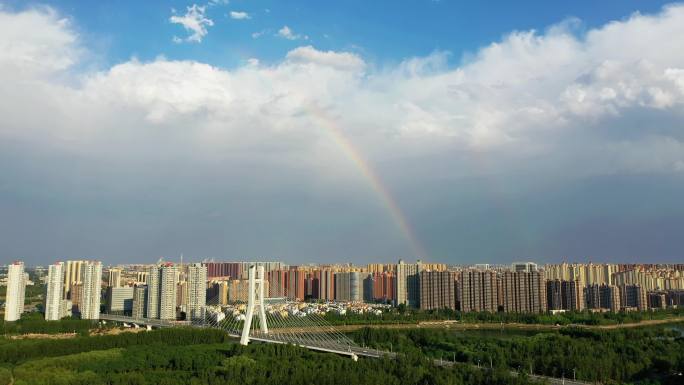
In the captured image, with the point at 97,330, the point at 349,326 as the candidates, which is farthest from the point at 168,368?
the point at 349,326

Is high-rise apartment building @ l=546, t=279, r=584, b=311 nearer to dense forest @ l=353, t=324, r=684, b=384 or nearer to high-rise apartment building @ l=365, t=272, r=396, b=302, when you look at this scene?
dense forest @ l=353, t=324, r=684, b=384

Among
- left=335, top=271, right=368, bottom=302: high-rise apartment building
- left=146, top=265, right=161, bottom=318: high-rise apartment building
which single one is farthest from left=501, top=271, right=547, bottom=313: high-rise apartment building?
left=146, top=265, right=161, bottom=318: high-rise apartment building

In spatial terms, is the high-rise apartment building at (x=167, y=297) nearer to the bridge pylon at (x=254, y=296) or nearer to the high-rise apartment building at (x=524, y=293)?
the bridge pylon at (x=254, y=296)

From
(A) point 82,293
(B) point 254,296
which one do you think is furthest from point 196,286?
(B) point 254,296

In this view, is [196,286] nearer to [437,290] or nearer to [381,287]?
[437,290]

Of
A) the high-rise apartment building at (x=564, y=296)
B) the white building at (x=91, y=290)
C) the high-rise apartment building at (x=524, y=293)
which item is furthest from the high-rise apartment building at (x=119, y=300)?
the high-rise apartment building at (x=564, y=296)
